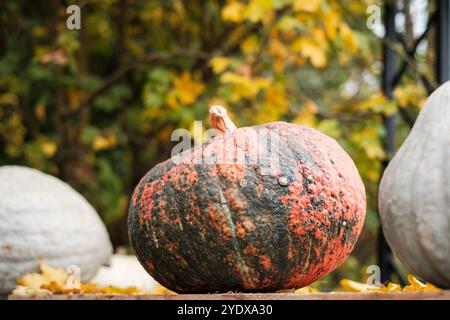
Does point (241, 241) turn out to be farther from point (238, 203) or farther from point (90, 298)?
point (90, 298)

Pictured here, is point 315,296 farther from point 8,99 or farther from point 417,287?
point 8,99

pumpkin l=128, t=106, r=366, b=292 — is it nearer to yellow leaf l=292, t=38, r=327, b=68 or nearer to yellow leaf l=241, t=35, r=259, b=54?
yellow leaf l=292, t=38, r=327, b=68

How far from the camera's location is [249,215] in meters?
1.51

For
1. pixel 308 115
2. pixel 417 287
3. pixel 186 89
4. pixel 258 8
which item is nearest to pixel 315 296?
pixel 417 287

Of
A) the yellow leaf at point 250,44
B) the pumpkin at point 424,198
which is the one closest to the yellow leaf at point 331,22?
the yellow leaf at point 250,44

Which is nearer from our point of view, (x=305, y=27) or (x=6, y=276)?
(x=6, y=276)

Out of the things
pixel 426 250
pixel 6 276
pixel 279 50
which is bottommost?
pixel 6 276

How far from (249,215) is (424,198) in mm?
370

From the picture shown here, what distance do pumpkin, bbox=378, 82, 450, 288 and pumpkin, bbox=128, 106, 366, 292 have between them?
145 mm

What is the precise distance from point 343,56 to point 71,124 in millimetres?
2221

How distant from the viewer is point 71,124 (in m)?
4.54

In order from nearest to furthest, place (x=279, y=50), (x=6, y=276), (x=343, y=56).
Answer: (x=6, y=276), (x=279, y=50), (x=343, y=56)

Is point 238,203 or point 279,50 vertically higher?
point 279,50
